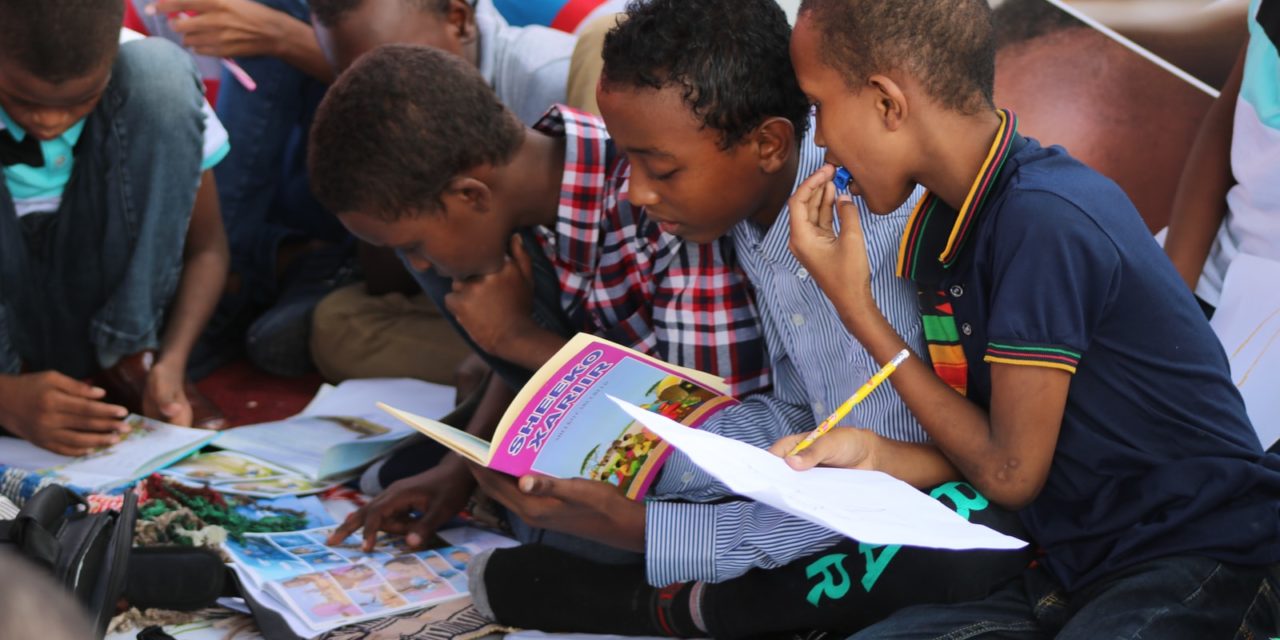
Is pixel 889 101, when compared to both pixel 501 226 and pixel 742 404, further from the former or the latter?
pixel 501 226

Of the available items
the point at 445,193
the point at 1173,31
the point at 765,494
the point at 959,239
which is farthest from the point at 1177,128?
the point at 765,494

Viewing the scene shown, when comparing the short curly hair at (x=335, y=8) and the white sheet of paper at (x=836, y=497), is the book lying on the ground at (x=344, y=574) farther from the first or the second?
the short curly hair at (x=335, y=8)

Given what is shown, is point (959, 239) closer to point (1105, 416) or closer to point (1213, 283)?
point (1105, 416)

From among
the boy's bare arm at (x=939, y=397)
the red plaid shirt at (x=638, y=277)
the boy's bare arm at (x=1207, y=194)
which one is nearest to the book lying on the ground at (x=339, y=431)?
the red plaid shirt at (x=638, y=277)

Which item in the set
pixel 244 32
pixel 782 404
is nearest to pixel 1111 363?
pixel 782 404

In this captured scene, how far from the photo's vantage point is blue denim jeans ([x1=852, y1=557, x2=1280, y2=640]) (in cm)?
117

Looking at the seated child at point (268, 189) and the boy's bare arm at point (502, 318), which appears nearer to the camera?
the boy's bare arm at point (502, 318)

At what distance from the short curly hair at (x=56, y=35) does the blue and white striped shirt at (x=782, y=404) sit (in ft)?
3.46

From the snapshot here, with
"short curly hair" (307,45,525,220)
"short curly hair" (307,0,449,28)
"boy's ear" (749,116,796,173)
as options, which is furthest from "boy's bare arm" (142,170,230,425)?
"boy's ear" (749,116,796,173)

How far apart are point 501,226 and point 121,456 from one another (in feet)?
2.43

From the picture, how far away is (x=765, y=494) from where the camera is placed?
40.0 inches

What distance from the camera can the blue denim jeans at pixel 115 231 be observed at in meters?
2.13

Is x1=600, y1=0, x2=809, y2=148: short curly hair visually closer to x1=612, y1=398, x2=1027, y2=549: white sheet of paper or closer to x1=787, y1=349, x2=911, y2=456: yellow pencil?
x1=787, y1=349, x2=911, y2=456: yellow pencil

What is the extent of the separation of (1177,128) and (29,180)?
204 centimetres
